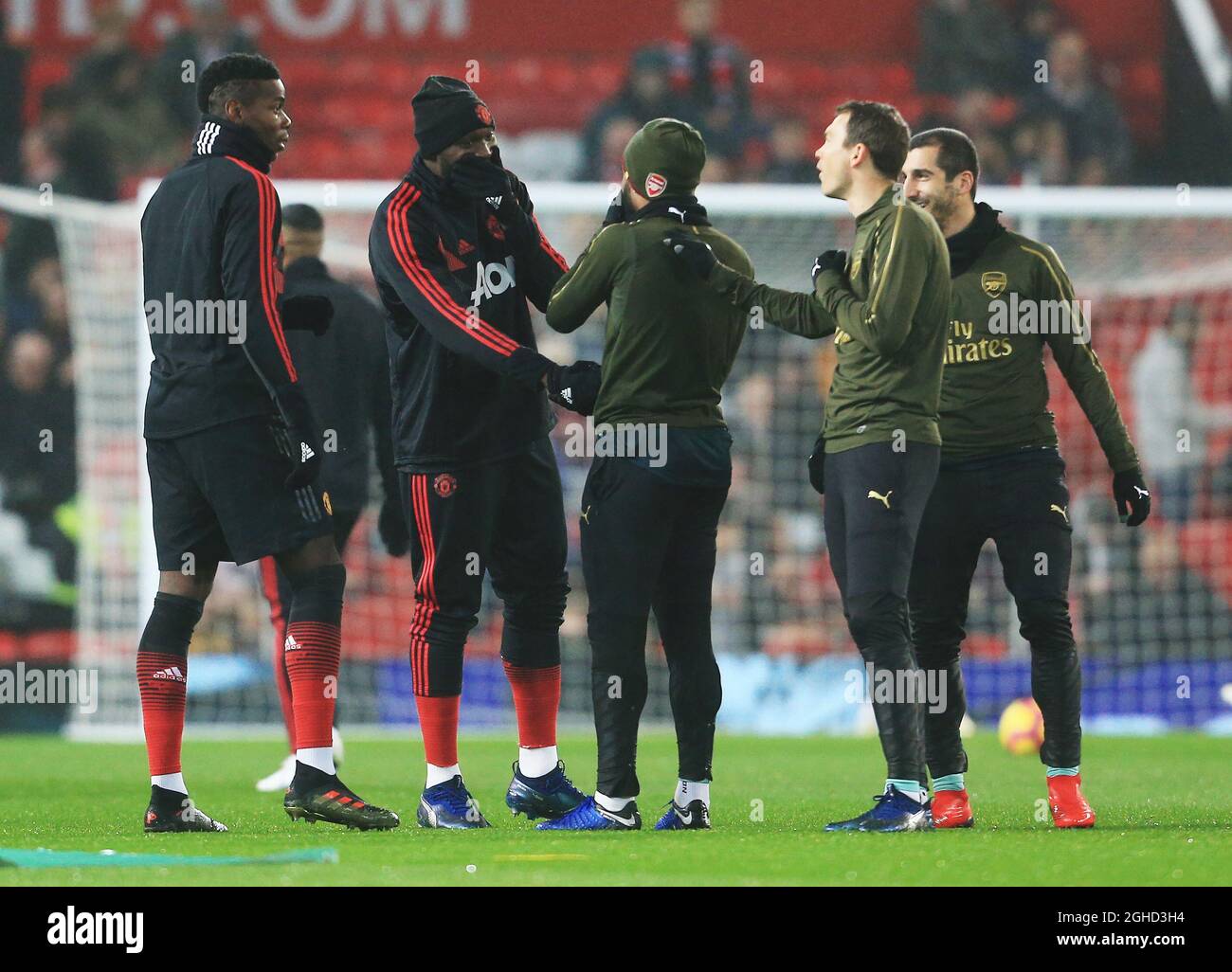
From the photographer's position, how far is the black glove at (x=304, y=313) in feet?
18.3

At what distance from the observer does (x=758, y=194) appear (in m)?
10.3

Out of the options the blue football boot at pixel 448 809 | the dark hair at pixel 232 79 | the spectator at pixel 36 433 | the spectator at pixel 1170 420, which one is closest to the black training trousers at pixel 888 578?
the blue football boot at pixel 448 809

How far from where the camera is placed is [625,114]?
1352 cm

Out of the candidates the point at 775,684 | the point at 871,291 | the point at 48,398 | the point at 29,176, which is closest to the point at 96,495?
the point at 48,398

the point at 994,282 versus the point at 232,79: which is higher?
the point at 232,79

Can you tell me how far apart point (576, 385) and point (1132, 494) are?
168 centimetres

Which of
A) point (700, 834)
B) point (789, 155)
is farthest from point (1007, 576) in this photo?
point (789, 155)

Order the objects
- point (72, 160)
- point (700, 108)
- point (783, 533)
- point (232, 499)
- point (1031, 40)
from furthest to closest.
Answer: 1. point (1031, 40)
2. point (700, 108)
3. point (72, 160)
4. point (783, 533)
5. point (232, 499)

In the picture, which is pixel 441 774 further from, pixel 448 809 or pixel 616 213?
pixel 616 213

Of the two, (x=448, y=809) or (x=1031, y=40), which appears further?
(x=1031, y=40)

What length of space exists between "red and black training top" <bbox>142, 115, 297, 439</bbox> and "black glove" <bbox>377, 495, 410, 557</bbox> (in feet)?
3.81

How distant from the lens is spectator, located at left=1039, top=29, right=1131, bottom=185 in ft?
45.9

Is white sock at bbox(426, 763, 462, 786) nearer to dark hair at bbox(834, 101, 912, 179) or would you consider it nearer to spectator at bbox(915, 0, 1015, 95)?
dark hair at bbox(834, 101, 912, 179)

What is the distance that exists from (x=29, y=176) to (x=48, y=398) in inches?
90.8
